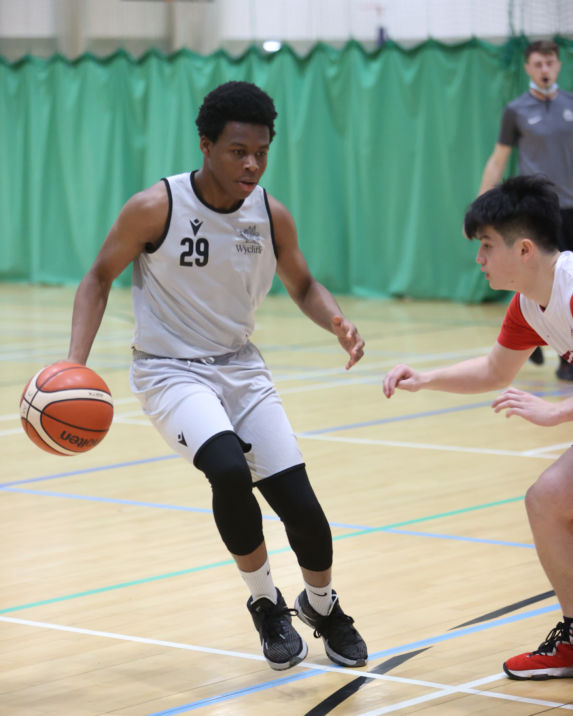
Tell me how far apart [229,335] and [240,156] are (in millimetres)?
522

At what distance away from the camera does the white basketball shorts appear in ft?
12.1

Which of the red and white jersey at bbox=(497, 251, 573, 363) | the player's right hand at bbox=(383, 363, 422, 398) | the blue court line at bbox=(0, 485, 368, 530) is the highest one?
the red and white jersey at bbox=(497, 251, 573, 363)

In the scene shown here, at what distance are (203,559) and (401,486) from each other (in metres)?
1.40

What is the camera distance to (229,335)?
12.9ft

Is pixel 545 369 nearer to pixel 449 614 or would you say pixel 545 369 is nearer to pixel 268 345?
pixel 268 345

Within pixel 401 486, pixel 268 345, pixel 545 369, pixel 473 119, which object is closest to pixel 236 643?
pixel 401 486

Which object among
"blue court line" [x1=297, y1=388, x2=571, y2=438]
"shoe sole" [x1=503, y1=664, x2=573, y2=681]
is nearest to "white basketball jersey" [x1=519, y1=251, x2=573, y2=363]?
"shoe sole" [x1=503, y1=664, x2=573, y2=681]

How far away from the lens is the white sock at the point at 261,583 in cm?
377

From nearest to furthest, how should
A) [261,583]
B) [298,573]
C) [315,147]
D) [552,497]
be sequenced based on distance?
[552,497] → [261,583] → [298,573] → [315,147]

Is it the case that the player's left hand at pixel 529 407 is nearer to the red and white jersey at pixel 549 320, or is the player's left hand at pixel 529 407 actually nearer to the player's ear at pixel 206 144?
the red and white jersey at pixel 549 320

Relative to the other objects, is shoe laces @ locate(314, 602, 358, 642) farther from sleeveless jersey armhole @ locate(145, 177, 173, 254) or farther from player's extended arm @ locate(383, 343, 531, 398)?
sleeveless jersey armhole @ locate(145, 177, 173, 254)

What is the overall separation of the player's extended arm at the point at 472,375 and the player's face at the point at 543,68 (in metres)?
5.48

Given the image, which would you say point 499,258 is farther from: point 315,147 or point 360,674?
point 315,147

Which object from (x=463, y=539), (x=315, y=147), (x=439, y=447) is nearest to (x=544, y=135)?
(x=439, y=447)
